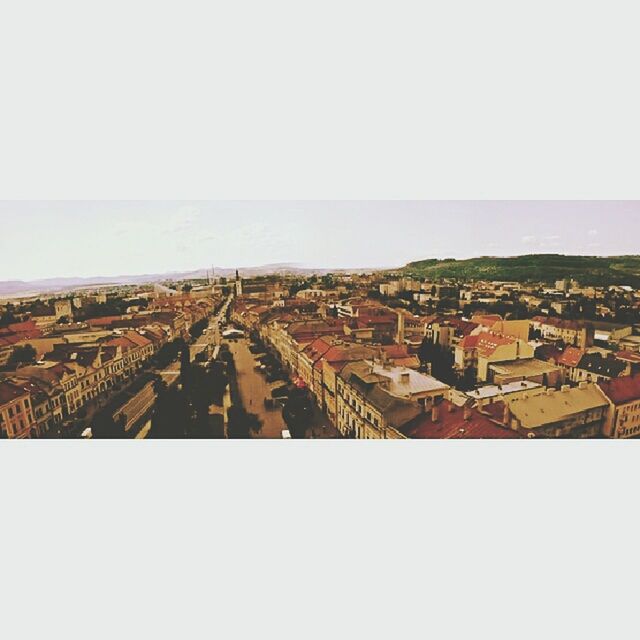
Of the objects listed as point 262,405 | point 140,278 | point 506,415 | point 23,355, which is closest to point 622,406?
point 506,415

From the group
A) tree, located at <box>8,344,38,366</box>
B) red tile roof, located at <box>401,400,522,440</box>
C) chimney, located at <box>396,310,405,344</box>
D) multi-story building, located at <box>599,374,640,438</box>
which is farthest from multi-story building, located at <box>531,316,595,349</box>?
tree, located at <box>8,344,38,366</box>

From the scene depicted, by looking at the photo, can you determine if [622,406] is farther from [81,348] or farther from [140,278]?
[81,348]

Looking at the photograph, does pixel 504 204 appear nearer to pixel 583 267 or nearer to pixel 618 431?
pixel 583 267

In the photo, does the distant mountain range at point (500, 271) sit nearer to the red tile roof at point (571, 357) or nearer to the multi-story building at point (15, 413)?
the red tile roof at point (571, 357)

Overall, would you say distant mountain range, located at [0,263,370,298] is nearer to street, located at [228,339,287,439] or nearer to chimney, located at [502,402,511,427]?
street, located at [228,339,287,439]

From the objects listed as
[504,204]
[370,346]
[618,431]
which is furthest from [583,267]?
[370,346]


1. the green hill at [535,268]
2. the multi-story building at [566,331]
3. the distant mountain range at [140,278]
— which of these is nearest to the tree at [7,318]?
the distant mountain range at [140,278]
